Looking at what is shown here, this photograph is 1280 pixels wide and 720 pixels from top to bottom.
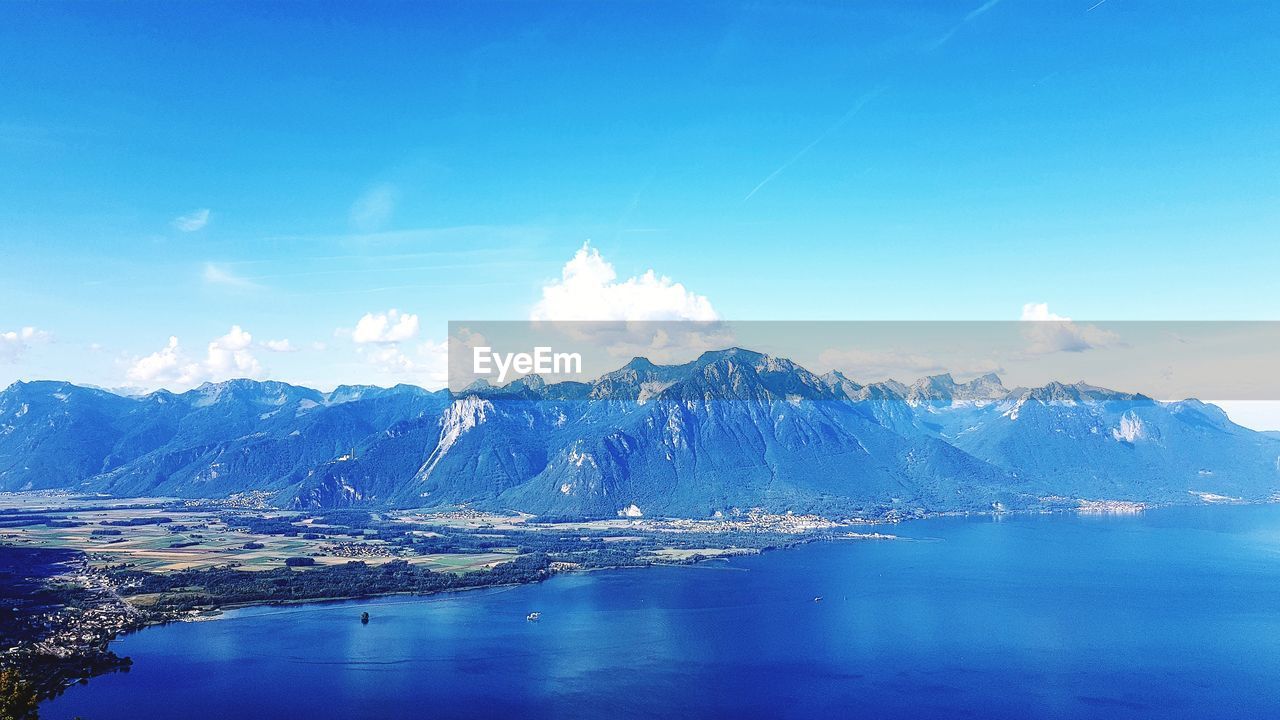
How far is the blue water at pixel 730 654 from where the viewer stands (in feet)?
307

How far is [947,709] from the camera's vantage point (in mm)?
93250

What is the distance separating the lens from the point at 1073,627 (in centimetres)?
13250

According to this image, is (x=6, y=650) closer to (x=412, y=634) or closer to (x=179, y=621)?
(x=179, y=621)

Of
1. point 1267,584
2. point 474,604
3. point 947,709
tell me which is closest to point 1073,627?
point 947,709

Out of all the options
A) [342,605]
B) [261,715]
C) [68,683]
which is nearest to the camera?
[261,715]

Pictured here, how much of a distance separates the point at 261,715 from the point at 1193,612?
136m

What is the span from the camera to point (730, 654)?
11538 cm

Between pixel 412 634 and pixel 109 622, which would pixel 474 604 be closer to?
pixel 412 634

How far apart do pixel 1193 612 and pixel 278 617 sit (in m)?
139

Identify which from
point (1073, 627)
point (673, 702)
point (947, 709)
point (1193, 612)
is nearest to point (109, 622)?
point (673, 702)

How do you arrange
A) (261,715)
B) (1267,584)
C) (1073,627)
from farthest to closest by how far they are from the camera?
(1267,584) < (1073,627) < (261,715)

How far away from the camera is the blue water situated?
3684 inches

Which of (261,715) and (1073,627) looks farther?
(1073,627)

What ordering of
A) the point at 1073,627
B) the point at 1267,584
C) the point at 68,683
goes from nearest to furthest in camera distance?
the point at 68,683 → the point at 1073,627 → the point at 1267,584
